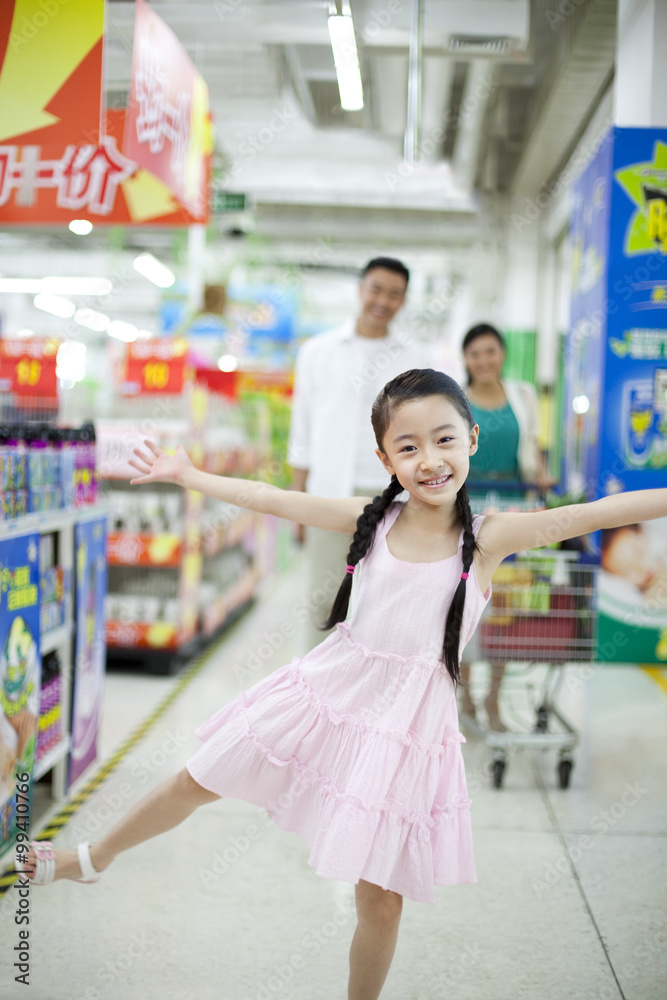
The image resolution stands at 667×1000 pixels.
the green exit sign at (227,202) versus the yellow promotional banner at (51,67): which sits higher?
the green exit sign at (227,202)

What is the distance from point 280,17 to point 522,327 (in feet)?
20.6

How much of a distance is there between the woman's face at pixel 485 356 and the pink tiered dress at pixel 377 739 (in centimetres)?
232

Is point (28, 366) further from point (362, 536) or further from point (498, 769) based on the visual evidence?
point (362, 536)

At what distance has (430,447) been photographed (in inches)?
71.4

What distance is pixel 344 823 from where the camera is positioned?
1741 millimetres

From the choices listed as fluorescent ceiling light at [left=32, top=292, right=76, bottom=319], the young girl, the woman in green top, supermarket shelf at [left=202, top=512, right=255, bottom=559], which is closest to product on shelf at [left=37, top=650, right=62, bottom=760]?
the young girl

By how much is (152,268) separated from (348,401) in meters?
8.77

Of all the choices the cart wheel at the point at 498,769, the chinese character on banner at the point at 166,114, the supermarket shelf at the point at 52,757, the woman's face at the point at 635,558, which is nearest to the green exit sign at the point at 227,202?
the chinese character on banner at the point at 166,114

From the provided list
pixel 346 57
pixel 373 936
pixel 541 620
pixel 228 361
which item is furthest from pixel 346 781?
pixel 228 361

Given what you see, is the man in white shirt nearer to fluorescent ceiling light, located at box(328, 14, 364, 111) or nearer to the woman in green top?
the woman in green top

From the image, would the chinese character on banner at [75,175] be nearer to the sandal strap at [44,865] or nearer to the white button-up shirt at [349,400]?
the white button-up shirt at [349,400]

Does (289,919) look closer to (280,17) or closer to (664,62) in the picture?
(664,62)

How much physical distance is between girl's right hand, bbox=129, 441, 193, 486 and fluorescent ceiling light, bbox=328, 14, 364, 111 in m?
2.25

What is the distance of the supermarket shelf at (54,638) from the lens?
10.3 ft
